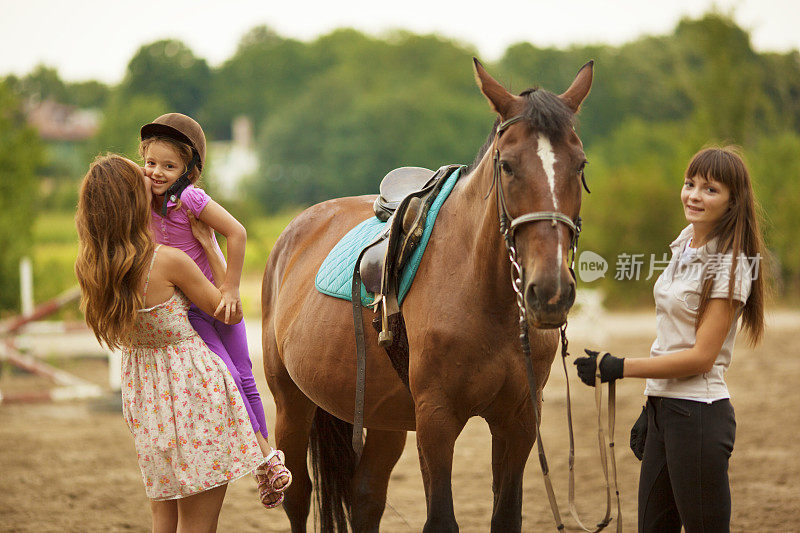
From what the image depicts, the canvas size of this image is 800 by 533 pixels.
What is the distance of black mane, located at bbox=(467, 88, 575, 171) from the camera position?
2430mm

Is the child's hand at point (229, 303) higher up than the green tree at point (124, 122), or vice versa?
the green tree at point (124, 122)

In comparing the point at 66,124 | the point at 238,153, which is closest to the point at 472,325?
the point at 238,153

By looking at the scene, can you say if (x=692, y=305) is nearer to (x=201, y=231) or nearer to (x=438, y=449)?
(x=438, y=449)

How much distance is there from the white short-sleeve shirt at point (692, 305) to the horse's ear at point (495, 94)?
2.49ft

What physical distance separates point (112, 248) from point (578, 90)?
1660 mm

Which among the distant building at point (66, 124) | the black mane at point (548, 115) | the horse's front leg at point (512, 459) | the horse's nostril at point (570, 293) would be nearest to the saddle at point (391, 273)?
the horse's front leg at point (512, 459)

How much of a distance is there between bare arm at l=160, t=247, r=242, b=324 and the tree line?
1534cm

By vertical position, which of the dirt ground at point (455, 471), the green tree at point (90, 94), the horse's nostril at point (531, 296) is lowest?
the dirt ground at point (455, 471)

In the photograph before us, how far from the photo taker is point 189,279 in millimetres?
2650

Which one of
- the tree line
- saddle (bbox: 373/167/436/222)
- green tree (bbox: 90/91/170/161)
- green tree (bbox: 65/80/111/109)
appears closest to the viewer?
saddle (bbox: 373/167/436/222)

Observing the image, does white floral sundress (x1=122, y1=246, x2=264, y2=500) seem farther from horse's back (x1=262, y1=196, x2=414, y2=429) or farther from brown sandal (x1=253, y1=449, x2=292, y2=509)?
horse's back (x1=262, y1=196, x2=414, y2=429)

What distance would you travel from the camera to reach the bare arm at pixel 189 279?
263 centimetres

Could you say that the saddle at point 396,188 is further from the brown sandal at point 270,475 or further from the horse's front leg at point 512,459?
the brown sandal at point 270,475

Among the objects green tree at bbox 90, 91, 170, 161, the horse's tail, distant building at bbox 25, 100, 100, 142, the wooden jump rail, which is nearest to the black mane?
the horse's tail
